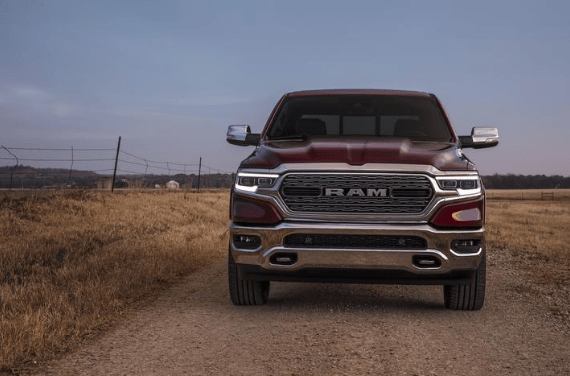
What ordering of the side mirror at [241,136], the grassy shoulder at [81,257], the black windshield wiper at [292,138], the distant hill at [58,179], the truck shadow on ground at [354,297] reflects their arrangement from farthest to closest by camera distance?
the distant hill at [58,179] → the side mirror at [241,136] → the black windshield wiper at [292,138] → the truck shadow on ground at [354,297] → the grassy shoulder at [81,257]

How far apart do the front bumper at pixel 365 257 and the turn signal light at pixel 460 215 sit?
0.21 ft

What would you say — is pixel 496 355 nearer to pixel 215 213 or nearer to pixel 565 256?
pixel 565 256

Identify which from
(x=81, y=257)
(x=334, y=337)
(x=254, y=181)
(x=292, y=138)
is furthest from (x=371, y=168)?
(x=81, y=257)

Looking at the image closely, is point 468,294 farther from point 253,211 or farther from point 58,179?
point 58,179

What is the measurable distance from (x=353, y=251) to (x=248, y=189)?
1.03 m

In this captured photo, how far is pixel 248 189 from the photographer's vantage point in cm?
528

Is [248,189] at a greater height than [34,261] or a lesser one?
greater

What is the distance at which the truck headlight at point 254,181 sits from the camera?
523 centimetres

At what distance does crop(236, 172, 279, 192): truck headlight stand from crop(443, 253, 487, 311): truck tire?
6.35 ft

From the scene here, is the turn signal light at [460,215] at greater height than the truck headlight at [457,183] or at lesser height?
lesser

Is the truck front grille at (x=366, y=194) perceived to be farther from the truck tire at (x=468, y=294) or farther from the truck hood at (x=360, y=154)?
the truck tire at (x=468, y=294)

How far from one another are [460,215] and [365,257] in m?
0.86

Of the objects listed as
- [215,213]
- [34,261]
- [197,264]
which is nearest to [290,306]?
[197,264]

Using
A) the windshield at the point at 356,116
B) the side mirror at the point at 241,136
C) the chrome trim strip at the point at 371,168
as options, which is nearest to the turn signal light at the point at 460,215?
the chrome trim strip at the point at 371,168
